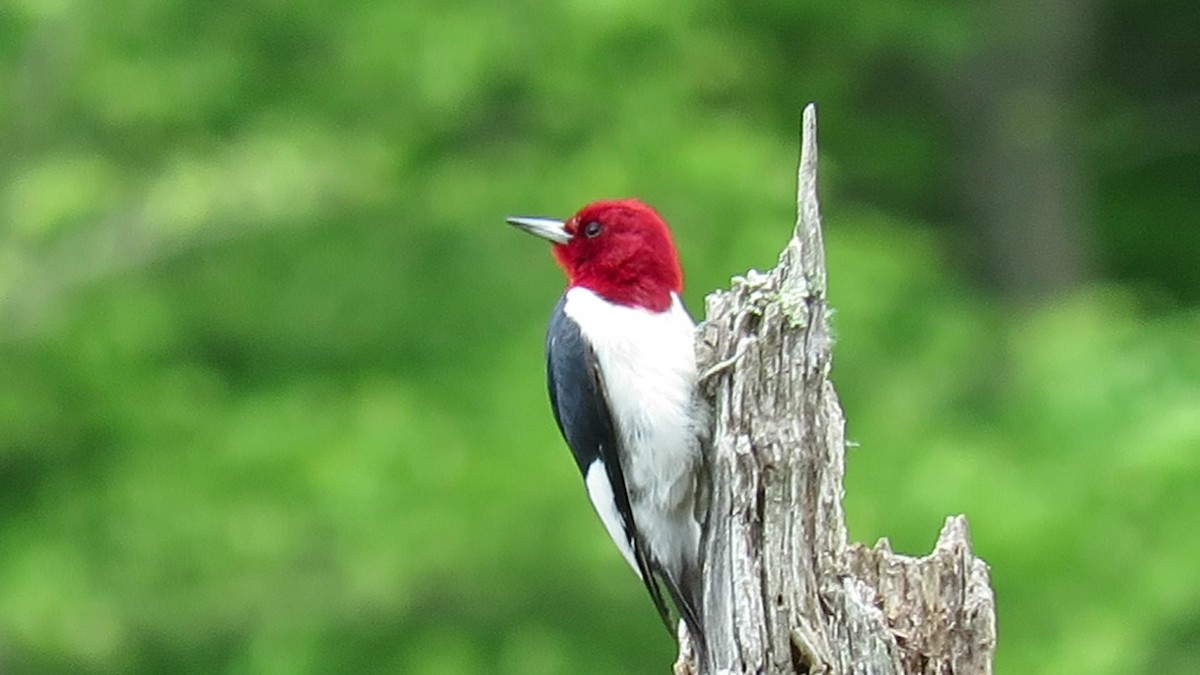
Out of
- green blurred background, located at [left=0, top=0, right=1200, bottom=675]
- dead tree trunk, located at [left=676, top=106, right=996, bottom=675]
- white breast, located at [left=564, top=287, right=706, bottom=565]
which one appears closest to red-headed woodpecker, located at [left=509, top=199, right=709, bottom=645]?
white breast, located at [left=564, top=287, right=706, bottom=565]

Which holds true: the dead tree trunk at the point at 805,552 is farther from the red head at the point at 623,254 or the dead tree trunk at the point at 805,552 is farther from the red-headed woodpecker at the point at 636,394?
the red head at the point at 623,254

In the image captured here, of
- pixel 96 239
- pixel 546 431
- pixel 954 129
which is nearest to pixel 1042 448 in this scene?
pixel 546 431

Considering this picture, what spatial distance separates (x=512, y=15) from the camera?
26.1ft

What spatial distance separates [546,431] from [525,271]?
2.59 feet

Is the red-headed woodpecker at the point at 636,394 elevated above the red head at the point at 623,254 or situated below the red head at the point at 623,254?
below

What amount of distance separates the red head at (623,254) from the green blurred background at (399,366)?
104 inches

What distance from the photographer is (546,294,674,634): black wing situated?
4441 mm

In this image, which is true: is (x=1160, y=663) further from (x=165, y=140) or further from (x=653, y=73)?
(x=165, y=140)

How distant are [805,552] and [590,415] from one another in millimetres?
748

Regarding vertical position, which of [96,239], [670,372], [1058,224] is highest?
[1058,224]

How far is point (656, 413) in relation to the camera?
4.30 metres

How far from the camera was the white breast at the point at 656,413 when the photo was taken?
14.0 feet

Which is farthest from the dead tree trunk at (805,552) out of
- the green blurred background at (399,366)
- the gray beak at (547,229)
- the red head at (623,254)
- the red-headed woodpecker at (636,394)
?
the green blurred background at (399,366)

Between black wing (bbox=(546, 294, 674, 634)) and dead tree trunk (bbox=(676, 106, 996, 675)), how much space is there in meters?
0.50
